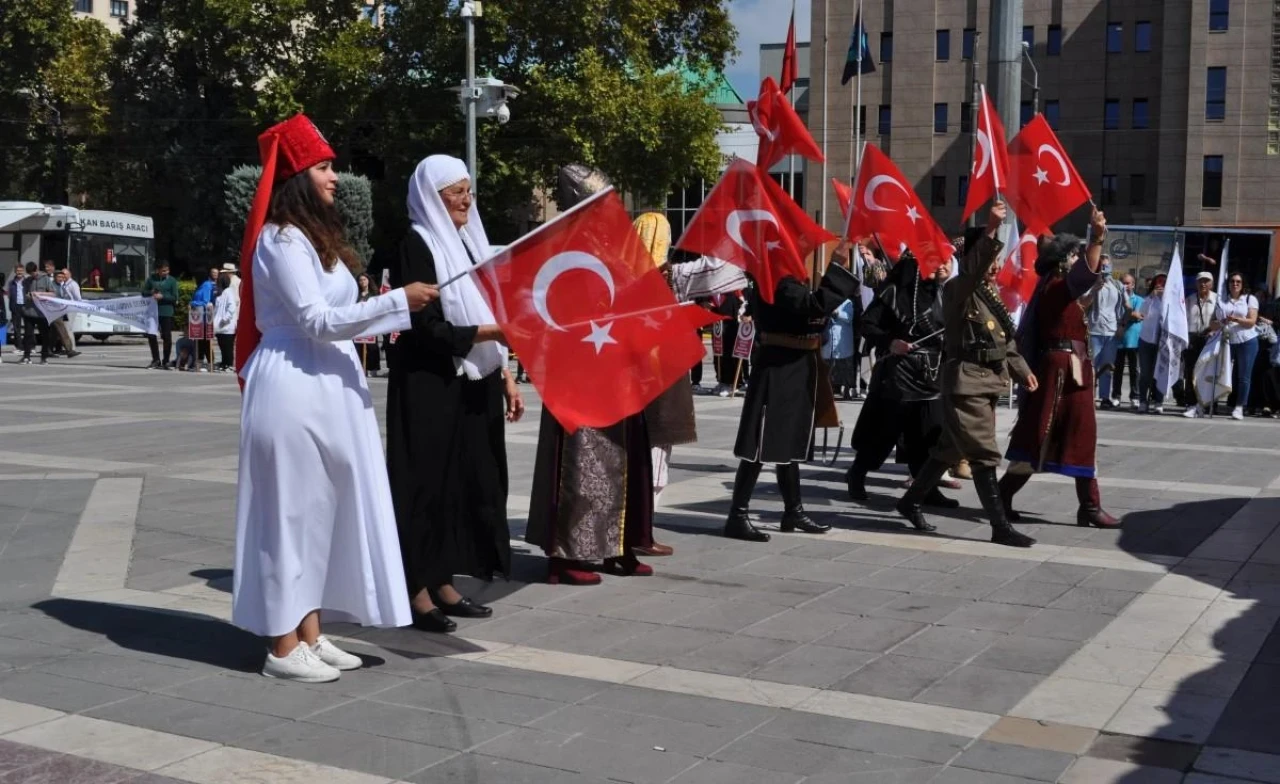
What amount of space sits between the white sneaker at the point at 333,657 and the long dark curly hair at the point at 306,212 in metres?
1.41

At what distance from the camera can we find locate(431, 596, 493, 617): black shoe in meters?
6.46

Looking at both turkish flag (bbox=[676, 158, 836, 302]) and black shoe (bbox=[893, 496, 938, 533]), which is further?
black shoe (bbox=[893, 496, 938, 533])

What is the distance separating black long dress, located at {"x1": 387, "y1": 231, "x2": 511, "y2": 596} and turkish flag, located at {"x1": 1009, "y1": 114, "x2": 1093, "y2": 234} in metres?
5.55

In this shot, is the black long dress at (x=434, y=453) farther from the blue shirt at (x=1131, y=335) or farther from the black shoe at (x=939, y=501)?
the blue shirt at (x=1131, y=335)

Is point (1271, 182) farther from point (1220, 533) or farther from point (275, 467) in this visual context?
point (275, 467)

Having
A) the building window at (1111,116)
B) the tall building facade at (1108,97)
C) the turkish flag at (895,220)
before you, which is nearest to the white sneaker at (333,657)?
the turkish flag at (895,220)

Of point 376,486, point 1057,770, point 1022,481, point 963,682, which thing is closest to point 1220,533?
point 1022,481

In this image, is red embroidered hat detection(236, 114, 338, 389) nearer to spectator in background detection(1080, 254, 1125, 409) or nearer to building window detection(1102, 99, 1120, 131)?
spectator in background detection(1080, 254, 1125, 409)

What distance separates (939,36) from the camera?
2458 inches

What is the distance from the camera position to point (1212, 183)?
55031 mm

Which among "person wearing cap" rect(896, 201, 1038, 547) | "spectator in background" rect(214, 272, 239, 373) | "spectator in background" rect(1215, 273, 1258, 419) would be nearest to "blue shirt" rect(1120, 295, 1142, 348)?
"spectator in background" rect(1215, 273, 1258, 419)

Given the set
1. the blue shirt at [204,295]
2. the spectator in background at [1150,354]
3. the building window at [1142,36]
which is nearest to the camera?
the spectator in background at [1150,354]

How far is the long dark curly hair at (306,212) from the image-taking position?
5316 mm

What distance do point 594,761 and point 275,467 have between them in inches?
64.2
